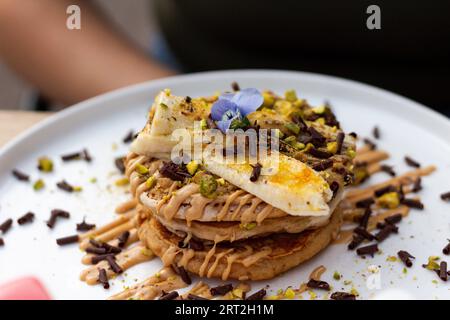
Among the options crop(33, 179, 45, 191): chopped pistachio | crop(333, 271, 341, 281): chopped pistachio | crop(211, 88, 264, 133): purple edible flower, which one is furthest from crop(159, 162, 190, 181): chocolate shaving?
crop(33, 179, 45, 191): chopped pistachio

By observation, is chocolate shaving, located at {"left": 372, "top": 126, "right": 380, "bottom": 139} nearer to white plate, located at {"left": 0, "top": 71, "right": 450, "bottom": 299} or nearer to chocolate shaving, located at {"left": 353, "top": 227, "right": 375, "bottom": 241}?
white plate, located at {"left": 0, "top": 71, "right": 450, "bottom": 299}

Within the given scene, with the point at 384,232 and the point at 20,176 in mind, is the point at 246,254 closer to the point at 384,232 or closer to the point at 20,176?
the point at 384,232

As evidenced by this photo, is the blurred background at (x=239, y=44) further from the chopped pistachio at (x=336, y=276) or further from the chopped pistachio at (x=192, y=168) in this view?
the chopped pistachio at (x=336, y=276)

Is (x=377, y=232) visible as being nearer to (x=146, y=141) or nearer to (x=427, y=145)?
(x=427, y=145)

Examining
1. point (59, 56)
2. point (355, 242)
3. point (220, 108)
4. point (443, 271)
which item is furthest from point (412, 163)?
point (59, 56)

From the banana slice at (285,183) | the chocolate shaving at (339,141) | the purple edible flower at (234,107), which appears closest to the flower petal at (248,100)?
the purple edible flower at (234,107)
